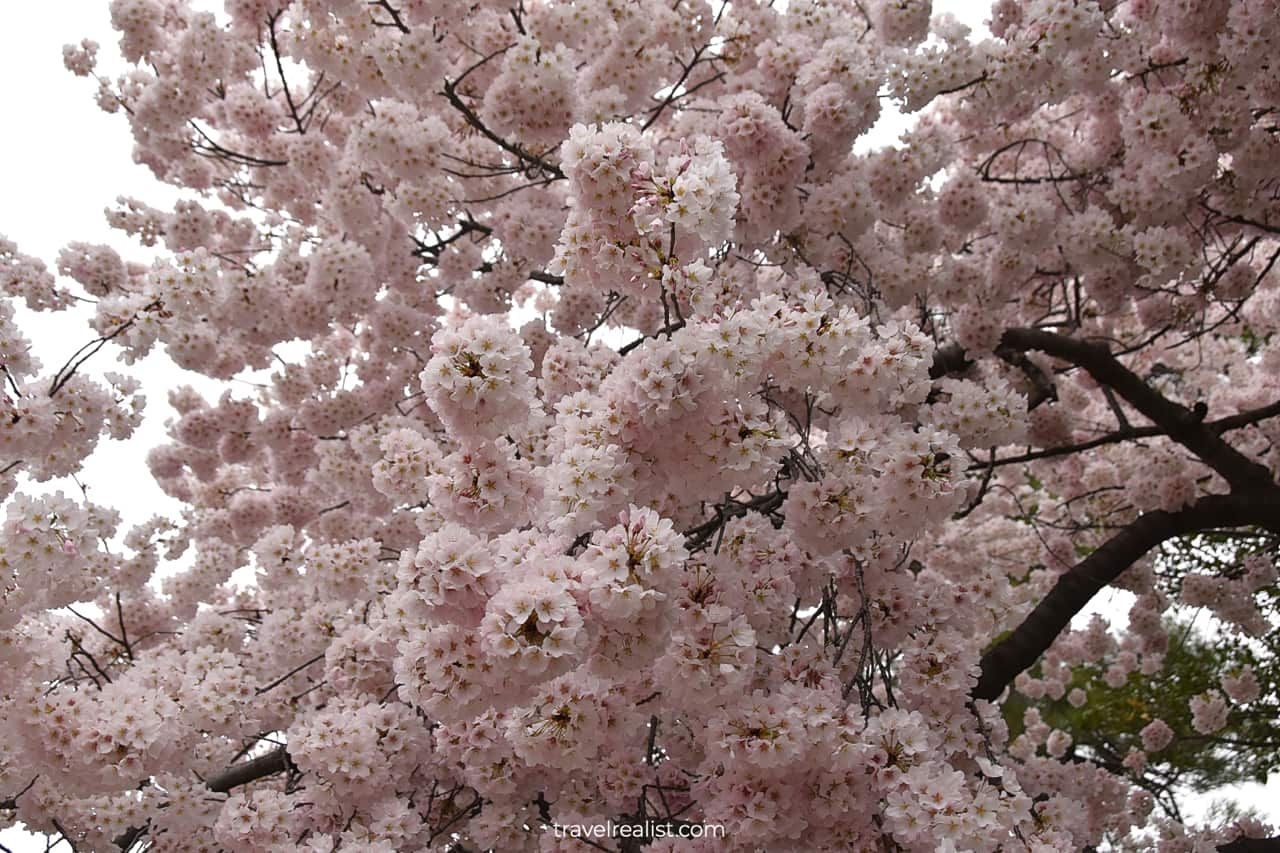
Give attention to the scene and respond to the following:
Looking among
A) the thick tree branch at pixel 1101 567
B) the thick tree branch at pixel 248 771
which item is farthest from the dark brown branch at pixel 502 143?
the thick tree branch at pixel 1101 567

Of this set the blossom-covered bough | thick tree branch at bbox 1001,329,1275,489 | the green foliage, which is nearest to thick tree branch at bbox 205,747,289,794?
the blossom-covered bough

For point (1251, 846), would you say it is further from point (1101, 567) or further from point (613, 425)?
point (613, 425)

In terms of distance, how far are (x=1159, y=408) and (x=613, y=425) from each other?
4468 millimetres

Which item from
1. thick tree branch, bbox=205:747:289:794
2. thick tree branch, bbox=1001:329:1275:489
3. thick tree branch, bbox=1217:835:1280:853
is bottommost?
thick tree branch, bbox=205:747:289:794

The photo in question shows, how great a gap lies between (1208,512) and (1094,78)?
2.55 m

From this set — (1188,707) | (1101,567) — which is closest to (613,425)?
(1101,567)

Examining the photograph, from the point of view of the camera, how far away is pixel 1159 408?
5.53 meters

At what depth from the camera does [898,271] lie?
→ 4379mm

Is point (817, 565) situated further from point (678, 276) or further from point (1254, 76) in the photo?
point (1254, 76)

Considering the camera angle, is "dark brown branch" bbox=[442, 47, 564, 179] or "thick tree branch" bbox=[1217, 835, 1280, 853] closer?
"dark brown branch" bbox=[442, 47, 564, 179]

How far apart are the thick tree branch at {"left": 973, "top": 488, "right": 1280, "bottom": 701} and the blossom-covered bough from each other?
0.02 metres

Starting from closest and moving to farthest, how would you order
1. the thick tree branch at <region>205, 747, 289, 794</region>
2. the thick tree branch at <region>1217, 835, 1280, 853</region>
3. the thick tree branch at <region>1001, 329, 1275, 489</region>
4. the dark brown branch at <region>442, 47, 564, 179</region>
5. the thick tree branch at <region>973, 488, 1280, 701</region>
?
the thick tree branch at <region>205, 747, 289, 794</region>, the dark brown branch at <region>442, 47, 564, 179</region>, the thick tree branch at <region>1217, 835, 1280, 853</region>, the thick tree branch at <region>973, 488, 1280, 701</region>, the thick tree branch at <region>1001, 329, 1275, 489</region>

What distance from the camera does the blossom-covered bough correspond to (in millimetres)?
2363

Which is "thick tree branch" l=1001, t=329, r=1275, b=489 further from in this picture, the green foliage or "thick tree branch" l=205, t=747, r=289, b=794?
"thick tree branch" l=205, t=747, r=289, b=794
